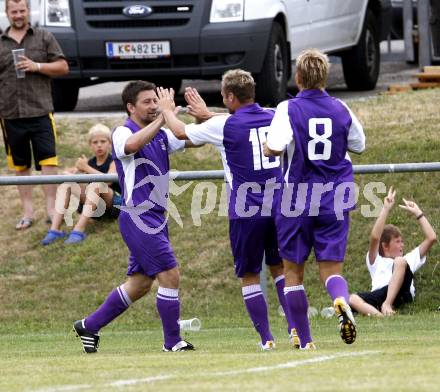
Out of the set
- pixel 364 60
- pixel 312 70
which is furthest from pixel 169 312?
pixel 364 60

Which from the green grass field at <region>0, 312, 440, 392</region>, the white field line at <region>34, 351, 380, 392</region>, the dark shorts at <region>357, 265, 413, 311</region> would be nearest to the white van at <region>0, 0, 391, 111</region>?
the dark shorts at <region>357, 265, 413, 311</region>

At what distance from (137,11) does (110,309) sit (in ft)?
23.8

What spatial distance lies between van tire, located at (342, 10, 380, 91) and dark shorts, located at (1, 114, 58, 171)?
6.56 metres

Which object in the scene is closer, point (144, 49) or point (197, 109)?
→ point (197, 109)

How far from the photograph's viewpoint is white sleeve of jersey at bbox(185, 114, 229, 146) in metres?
10.7

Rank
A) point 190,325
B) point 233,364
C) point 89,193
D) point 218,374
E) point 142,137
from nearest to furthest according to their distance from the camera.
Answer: point 218,374 → point 233,364 → point 142,137 → point 190,325 → point 89,193

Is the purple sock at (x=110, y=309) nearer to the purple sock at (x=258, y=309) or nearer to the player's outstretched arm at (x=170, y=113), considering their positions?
the purple sock at (x=258, y=309)

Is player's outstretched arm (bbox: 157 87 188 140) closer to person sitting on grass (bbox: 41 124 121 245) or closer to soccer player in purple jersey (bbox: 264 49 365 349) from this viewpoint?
soccer player in purple jersey (bbox: 264 49 365 349)

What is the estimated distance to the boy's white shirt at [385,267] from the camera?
13.9m

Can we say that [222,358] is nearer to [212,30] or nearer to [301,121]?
[301,121]

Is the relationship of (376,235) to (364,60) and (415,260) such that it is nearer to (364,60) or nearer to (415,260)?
(415,260)

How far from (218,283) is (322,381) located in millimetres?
6943

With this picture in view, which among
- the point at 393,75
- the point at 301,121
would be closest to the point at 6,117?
the point at 301,121

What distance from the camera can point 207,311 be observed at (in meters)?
14.5
